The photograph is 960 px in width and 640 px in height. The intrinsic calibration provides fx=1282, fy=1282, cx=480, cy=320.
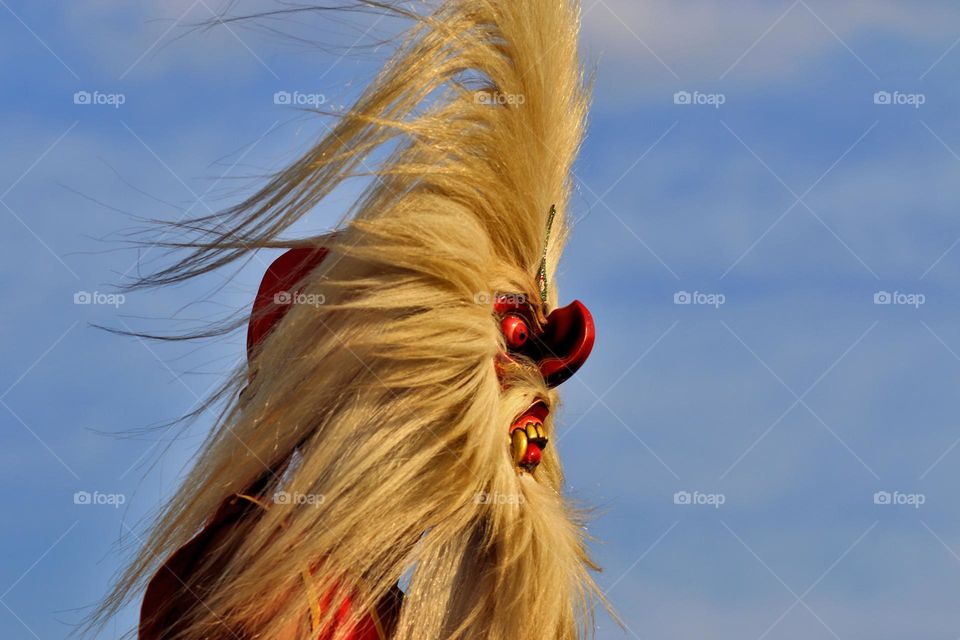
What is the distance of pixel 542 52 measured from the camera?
121 inches

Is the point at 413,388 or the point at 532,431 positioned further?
the point at 532,431

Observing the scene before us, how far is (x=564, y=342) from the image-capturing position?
3102 millimetres

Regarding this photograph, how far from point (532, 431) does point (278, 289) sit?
2.18 feet

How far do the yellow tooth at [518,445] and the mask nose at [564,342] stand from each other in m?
0.20

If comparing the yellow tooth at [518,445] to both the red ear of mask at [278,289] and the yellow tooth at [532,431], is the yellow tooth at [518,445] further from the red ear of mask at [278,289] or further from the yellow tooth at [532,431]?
the red ear of mask at [278,289]

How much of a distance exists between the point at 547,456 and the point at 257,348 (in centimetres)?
80

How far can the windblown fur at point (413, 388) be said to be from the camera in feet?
8.58

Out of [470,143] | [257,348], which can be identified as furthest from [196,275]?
[470,143]

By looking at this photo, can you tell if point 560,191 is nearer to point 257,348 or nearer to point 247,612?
point 257,348
